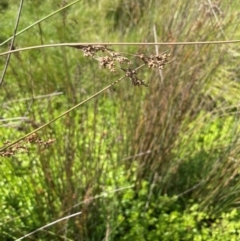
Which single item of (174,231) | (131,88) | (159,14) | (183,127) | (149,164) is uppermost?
(159,14)

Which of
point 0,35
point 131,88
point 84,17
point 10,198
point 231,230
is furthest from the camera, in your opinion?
point 84,17

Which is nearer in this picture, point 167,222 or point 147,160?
point 167,222

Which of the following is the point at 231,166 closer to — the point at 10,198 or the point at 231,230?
the point at 231,230

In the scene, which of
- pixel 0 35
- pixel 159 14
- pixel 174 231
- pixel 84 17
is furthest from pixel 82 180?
pixel 84 17

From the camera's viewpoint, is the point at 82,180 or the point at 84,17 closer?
the point at 82,180

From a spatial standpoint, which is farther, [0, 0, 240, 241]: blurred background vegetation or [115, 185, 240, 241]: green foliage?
[115, 185, 240, 241]: green foliage

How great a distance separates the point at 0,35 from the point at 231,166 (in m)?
1.92

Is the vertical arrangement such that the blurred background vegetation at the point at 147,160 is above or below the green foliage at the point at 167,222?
above

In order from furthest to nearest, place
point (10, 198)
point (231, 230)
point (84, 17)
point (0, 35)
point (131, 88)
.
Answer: point (84, 17)
point (0, 35)
point (131, 88)
point (231, 230)
point (10, 198)

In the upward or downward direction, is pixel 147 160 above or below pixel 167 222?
above

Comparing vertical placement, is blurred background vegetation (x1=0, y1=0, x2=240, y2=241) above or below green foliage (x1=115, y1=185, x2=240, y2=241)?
above

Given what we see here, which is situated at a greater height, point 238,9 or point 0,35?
point 238,9

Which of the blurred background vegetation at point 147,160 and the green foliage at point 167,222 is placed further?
the green foliage at point 167,222

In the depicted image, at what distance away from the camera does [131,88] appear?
249cm
